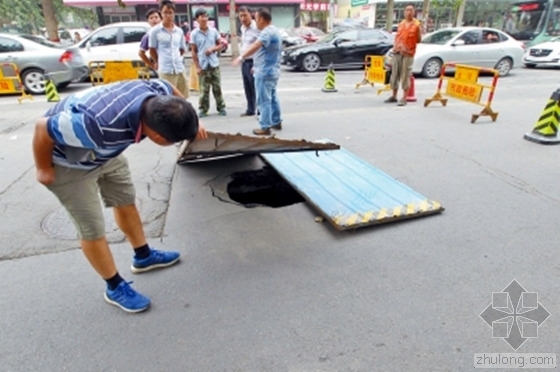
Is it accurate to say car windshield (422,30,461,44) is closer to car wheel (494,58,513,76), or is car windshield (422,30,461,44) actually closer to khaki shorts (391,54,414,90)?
car wheel (494,58,513,76)

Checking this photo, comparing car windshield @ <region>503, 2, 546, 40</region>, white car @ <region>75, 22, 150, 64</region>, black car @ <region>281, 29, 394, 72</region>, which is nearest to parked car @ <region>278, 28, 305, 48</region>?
black car @ <region>281, 29, 394, 72</region>

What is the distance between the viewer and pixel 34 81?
30.5 ft

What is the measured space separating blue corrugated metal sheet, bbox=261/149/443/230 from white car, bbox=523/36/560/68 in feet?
44.8

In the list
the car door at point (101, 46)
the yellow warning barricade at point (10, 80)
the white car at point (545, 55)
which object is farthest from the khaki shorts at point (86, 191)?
the white car at point (545, 55)

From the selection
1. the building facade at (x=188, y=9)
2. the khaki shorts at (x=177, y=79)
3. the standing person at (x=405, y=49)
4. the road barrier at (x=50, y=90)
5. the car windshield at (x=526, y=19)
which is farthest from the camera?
the building facade at (x=188, y=9)

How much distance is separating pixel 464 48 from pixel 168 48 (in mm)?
9617

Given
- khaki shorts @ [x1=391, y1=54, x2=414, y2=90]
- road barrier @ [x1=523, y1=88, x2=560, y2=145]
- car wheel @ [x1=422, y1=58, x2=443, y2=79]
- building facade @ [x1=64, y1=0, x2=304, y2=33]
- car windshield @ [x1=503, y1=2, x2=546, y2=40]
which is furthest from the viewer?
building facade @ [x1=64, y1=0, x2=304, y2=33]

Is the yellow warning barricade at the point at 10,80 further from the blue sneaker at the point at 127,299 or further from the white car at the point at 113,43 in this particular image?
the blue sneaker at the point at 127,299

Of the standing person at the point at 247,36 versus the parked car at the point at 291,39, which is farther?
the parked car at the point at 291,39

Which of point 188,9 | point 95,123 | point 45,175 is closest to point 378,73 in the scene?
point 95,123

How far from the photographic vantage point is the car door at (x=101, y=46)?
10625mm

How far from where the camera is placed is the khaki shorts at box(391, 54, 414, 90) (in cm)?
743

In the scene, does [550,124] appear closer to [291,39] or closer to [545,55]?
[545,55]

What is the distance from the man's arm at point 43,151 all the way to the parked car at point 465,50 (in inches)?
439
